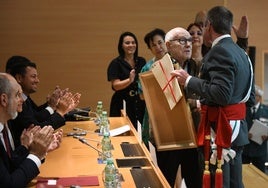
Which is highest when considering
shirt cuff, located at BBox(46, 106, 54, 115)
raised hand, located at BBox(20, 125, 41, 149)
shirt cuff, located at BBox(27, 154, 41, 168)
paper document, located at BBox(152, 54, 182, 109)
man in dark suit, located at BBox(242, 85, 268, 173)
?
paper document, located at BBox(152, 54, 182, 109)

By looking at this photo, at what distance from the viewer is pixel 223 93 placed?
7.47ft

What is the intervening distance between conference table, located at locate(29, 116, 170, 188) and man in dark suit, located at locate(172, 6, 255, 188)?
0.42 m

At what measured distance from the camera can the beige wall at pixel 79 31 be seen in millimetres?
5586

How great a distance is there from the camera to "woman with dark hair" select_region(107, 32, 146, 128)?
422 cm

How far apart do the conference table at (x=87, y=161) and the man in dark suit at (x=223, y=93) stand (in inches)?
16.4

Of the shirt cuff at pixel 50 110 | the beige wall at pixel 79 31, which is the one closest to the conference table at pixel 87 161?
the shirt cuff at pixel 50 110

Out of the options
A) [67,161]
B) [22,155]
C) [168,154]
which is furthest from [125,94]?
[22,155]

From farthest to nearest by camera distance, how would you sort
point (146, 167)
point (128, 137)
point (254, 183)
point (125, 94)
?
point (125, 94) < point (254, 183) < point (128, 137) < point (146, 167)

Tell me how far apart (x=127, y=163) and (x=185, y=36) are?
1019 mm

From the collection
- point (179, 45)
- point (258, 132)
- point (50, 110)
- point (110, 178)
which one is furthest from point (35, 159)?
point (258, 132)

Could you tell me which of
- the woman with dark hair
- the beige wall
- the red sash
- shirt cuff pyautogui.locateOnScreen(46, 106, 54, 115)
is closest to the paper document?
the red sash

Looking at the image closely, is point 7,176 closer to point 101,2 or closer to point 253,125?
point 253,125

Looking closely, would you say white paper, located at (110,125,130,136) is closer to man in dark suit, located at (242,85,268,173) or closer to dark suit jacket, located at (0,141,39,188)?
dark suit jacket, located at (0,141,39,188)

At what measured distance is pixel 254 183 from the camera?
152 inches
